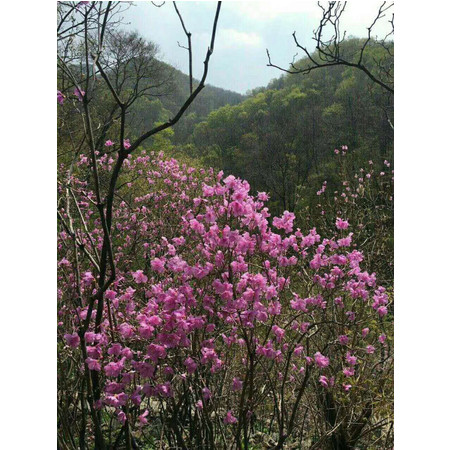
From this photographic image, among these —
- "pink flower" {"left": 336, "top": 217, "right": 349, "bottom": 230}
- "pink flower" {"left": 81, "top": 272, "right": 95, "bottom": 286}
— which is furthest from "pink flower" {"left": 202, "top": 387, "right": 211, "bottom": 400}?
Answer: "pink flower" {"left": 336, "top": 217, "right": 349, "bottom": 230}

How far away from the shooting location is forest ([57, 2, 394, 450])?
1.37 metres

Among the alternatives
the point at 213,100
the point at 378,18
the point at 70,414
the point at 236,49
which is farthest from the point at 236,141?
the point at 70,414

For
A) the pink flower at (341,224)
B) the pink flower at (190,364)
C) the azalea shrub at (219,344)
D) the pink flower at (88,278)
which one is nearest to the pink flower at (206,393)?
the azalea shrub at (219,344)

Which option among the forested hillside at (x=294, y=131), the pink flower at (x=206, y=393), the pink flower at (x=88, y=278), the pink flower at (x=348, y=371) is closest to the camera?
the pink flower at (x=206, y=393)

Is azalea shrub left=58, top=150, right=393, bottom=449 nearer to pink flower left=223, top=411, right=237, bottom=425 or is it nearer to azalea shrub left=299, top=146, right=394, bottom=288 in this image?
pink flower left=223, top=411, right=237, bottom=425

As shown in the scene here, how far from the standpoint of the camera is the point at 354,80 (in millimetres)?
2330

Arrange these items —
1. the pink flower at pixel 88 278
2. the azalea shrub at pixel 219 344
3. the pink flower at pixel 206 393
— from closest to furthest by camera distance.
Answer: the azalea shrub at pixel 219 344 → the pink flower at pixel 206 393 → the pink flower at pixel 88 278

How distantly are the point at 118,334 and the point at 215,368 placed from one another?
34 cm

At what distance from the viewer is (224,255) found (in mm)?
1363

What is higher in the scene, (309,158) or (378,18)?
(378,18)

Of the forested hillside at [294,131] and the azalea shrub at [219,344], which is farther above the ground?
the forested hillside at [294,131]

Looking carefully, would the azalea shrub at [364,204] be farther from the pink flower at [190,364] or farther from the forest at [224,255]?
the pink flower at [190,364]

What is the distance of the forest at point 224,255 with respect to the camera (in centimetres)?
137
